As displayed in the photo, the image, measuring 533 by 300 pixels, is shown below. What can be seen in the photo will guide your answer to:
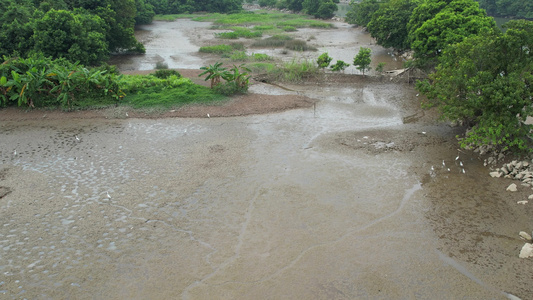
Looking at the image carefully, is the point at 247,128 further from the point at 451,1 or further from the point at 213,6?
the point at 213,6

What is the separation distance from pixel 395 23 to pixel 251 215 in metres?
19.1

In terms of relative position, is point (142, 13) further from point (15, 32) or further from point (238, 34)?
point (15, 32)

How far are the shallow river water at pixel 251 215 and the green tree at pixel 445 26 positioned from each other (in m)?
5.70

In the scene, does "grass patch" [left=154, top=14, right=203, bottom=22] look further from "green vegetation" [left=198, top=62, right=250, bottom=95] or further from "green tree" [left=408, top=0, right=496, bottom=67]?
"green tree" [left=408, top=0, right=496, bottom=67]

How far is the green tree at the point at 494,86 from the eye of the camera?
9.50m

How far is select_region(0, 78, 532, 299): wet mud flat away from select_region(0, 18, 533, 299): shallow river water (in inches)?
1.2

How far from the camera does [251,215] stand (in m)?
8.22

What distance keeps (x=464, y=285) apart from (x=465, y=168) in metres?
4.55

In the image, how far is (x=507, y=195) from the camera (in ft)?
28.8

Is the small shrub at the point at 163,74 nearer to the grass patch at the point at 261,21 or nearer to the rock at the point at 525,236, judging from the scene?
the rock at the point at 525,236

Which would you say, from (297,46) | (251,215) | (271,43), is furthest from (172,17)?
(251,215)

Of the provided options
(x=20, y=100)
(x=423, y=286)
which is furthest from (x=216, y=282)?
(x=20, y=100)

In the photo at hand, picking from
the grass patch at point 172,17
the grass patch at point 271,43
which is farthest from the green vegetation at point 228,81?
the grass patch at point 172,17

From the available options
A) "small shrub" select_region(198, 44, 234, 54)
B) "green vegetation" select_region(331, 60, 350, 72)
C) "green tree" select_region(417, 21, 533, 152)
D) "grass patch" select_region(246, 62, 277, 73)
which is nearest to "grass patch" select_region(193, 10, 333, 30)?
"small shrub" select_region(198, 44, 234, 54)
